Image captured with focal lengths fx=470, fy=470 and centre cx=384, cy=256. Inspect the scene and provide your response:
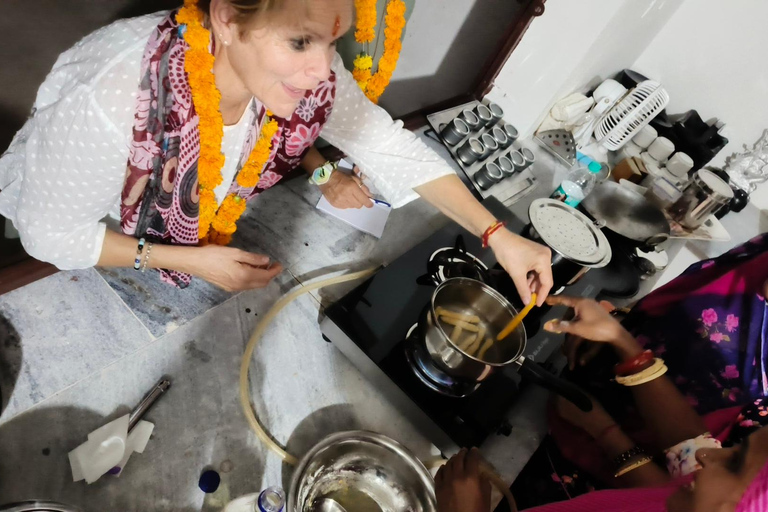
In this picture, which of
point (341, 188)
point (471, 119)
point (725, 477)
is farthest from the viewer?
point (471, 119)

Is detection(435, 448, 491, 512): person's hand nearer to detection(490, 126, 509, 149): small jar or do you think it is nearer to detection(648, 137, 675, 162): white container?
detection(490, 126, 509, 149): small jar

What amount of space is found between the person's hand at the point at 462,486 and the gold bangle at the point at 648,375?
1.03 ft

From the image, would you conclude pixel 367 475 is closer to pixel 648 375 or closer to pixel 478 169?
pixel 648 375

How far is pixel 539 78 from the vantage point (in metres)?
1.54

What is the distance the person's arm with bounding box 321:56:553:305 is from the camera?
0.98 metres

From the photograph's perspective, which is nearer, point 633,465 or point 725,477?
point 725,477

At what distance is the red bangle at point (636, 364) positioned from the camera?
840mm

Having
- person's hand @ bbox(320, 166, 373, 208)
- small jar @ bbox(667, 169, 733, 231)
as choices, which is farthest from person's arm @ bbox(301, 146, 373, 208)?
small jar @ bbox(667, 169, 733, 231)

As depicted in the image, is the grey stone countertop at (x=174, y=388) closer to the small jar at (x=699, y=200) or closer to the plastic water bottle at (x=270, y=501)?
the plastic water bottle at (x=270, y=501)

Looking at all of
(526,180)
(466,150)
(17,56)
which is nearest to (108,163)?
(17,56)

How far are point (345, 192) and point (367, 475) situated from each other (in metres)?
0.62

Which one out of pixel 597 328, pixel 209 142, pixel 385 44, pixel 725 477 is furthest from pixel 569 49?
pixel 725 477

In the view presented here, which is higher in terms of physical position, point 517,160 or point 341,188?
point 517,160

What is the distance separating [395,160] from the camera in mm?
1012
